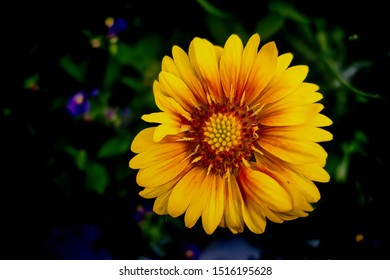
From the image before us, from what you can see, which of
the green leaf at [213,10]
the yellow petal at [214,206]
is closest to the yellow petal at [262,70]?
the yellow petal at [214,206]

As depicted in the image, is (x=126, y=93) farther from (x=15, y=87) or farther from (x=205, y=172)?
(x=205, y=172)

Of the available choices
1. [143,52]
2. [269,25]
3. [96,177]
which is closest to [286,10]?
[269,25]

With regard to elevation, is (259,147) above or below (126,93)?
below

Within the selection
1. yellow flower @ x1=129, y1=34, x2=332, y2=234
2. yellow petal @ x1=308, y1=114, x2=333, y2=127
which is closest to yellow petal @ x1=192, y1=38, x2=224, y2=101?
yellow flower @ x1=129, y1=34, x2=332, y2=234

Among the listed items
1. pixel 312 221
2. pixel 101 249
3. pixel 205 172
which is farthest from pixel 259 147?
pixel 101 249

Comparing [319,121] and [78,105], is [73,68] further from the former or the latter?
[319,121]

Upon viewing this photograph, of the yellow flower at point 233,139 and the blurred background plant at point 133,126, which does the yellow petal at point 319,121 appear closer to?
the yellow flower at point 233,139
